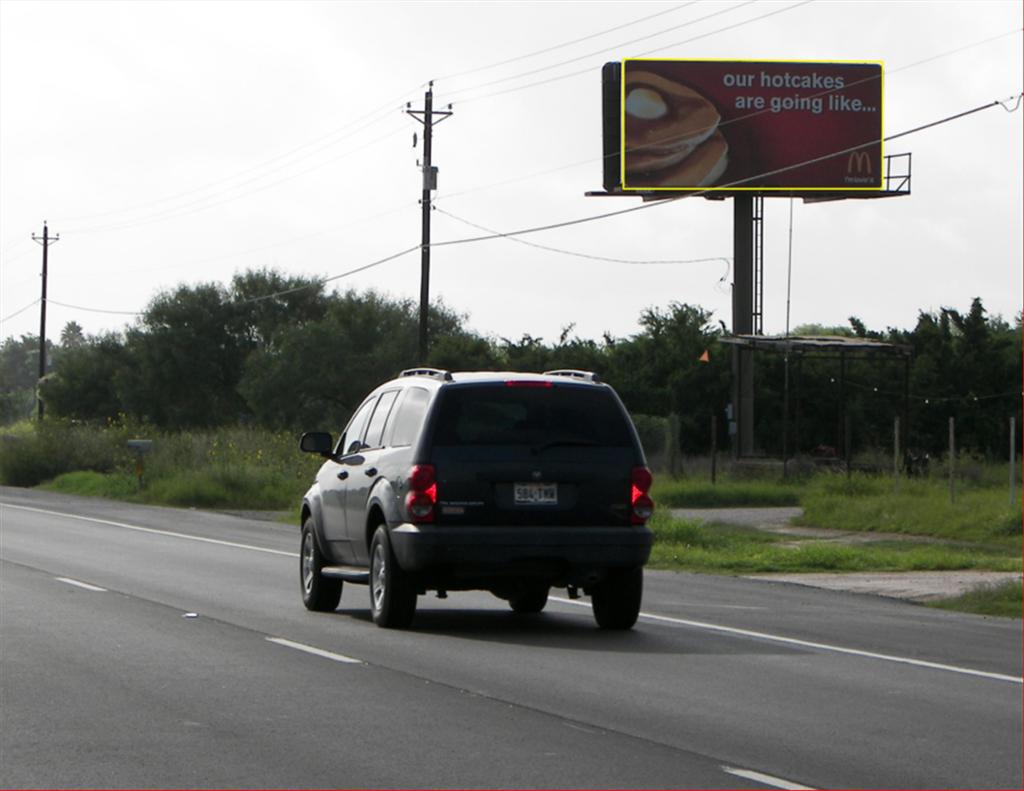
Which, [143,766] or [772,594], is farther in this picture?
[772,594]

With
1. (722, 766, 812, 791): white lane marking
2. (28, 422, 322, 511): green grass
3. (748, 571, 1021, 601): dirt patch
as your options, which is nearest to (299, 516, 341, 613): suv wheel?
(748, 571, 1021, 601): dirt patch

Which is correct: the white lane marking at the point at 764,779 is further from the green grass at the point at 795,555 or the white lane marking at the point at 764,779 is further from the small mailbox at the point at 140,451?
the small mailbox at the point at 140,451

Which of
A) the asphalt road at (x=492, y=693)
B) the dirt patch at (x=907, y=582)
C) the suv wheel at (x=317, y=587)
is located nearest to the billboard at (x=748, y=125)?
the dirt patch at (x=907, y=582)

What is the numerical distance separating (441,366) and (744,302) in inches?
535

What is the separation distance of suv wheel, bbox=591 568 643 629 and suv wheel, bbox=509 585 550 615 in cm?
132

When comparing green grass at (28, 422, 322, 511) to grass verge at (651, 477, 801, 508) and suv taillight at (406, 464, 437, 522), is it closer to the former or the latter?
grass verge at (651, 477, 801, 508)

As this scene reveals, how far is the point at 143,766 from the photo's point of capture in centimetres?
833

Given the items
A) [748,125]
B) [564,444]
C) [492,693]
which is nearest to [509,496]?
[564,444]

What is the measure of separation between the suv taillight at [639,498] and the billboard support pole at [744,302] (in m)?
40.6

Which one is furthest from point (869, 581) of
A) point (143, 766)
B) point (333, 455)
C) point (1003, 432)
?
point (1003, 432)

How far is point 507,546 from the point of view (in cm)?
1367

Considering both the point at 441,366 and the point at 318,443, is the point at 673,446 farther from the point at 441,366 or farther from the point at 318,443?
the point at 318,443

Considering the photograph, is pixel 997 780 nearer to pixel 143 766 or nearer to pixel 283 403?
Result: pixel 143 766

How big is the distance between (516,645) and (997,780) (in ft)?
18.0
